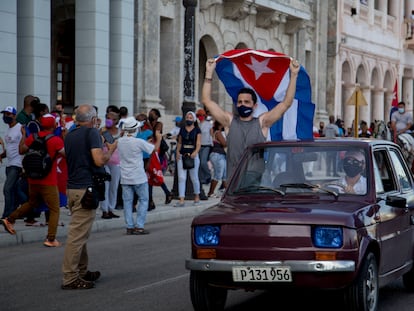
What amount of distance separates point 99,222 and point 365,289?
28.9ft

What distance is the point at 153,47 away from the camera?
29.1 m

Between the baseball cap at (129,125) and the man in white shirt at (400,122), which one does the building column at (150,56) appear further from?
the baseball cap at (129,125)

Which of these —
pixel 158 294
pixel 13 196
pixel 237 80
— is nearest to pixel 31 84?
pixel 13 196

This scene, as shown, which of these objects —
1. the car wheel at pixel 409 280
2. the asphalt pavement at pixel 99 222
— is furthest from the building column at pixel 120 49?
the car wheel at pixel 409 280

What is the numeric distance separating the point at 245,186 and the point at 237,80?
340cm

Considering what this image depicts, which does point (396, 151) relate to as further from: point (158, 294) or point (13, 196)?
point (13, 196)

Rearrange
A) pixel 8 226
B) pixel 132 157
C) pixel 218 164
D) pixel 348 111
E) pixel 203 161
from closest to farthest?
pixel 8 226
pixel 132 157
pixel 218 164
pixel 203 161
pixel 348 111

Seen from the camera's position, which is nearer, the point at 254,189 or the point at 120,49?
the point at 254,189

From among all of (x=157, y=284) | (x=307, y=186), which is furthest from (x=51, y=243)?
(x=307, y=186)

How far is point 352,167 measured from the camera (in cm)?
858

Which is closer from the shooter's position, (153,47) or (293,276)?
(293,276)

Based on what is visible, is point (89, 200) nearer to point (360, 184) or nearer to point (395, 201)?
point (360, 184)

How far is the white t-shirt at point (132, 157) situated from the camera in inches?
569

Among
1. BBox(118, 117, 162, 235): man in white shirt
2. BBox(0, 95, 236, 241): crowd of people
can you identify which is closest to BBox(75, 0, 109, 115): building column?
BBox(0, 95, 236, 241): crowd of people
